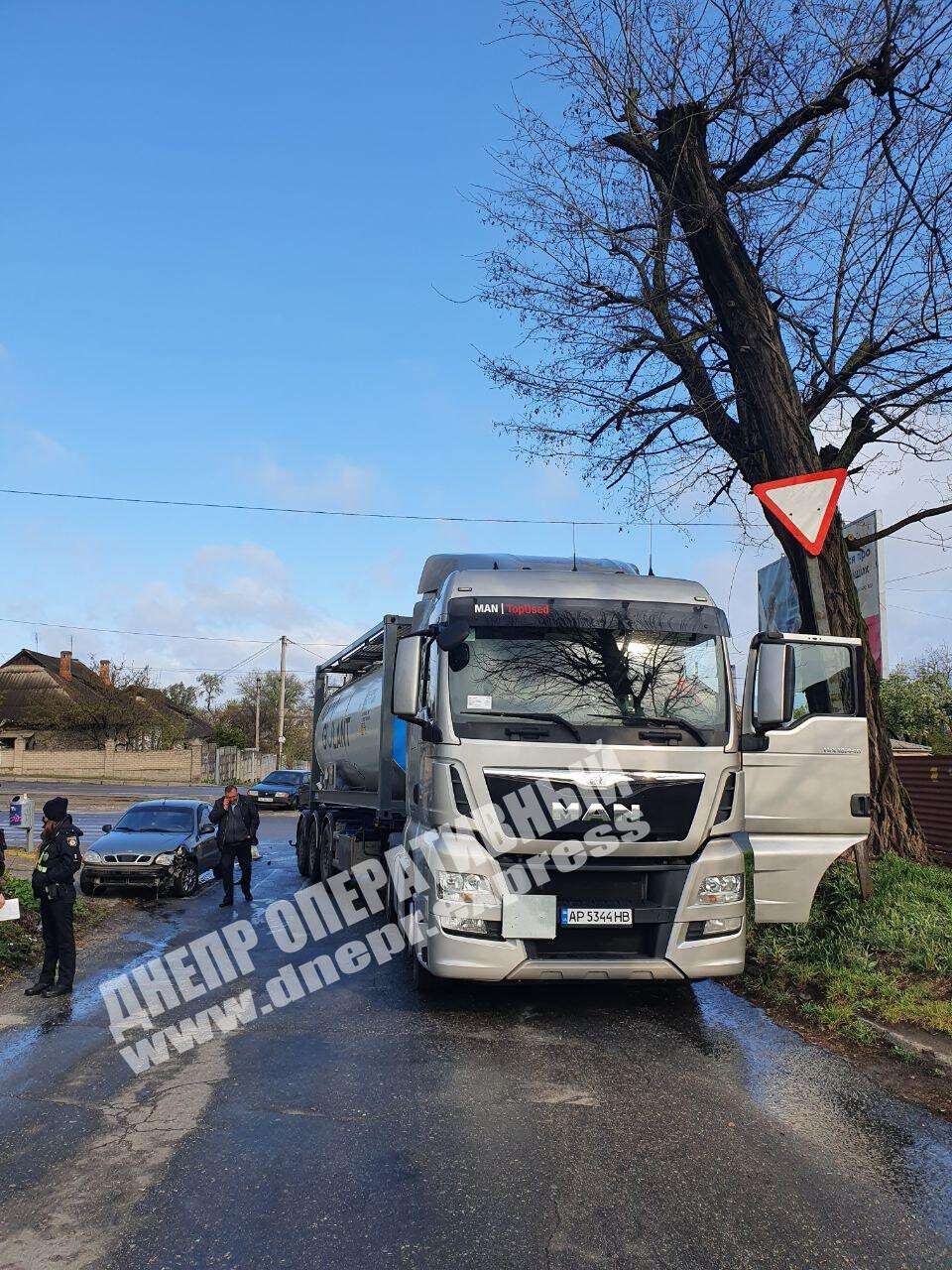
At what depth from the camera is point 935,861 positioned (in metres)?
9.85

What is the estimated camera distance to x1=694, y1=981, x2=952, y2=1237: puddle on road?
4.20 meters

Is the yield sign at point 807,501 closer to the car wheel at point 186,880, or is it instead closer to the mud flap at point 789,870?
the mud flap at point 789,870

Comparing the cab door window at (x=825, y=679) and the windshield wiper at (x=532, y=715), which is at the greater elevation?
the cab door window at (x=825, y=679)

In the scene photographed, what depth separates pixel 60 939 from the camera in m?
8.03

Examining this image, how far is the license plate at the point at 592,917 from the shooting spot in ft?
21.3

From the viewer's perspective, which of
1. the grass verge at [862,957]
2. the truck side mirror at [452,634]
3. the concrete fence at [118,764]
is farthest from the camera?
the concrete fence at [118,764]

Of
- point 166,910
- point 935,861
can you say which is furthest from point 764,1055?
point 166,910

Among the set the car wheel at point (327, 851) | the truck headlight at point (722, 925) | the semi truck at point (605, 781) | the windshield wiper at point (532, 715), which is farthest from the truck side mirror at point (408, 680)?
the car wheel at point (327, 851)

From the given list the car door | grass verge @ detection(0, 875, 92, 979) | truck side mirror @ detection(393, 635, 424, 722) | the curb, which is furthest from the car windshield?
the curb

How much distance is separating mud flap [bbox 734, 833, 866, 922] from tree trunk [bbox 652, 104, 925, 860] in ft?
8.39

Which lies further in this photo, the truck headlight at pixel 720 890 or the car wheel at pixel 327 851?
the car wheel at pixel 327 851

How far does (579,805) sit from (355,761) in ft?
21.9

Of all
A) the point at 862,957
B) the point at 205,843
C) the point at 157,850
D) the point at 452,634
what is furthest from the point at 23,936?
the point at 862,957

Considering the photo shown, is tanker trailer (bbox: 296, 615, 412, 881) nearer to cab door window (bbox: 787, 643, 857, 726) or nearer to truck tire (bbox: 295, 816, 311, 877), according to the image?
truck tire (bbox: 295, 816, 311, 877)
